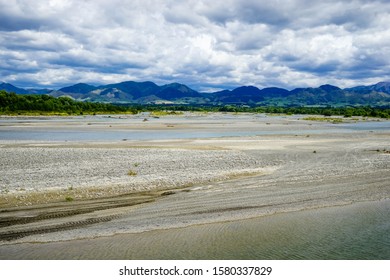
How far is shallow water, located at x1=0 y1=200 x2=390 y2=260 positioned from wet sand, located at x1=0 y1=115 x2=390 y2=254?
30.1 inches

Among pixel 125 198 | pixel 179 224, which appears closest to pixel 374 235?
pixel 179 224

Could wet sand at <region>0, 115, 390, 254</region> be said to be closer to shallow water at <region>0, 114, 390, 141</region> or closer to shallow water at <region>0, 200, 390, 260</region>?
shallow water at <region>0, 200, 390, 260</region>

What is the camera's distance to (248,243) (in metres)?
15.3

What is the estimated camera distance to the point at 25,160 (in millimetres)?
33188

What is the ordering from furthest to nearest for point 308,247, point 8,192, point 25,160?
point 25,160 → point 8,192 → point 308,247

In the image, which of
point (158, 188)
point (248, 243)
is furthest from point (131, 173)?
point (248, 243)

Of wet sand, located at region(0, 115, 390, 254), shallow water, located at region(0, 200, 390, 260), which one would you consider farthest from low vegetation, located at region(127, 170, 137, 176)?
shallow water, located at region(0, 200, 390, 260)

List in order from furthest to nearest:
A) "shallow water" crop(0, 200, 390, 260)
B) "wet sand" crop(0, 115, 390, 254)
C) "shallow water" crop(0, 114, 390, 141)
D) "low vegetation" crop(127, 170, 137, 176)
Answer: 1. "shallow water" crop(0, 114, 390, 141)
2. "low vegetation" crop(127, 170, 137, 176)
3. "wet sand" crop(0, 115, 390, 254)
4. "shallow water" crop(0, 200, 390, 260)

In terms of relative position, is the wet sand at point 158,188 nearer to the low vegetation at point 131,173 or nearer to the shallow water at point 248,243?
the low vegetation at point 131,173

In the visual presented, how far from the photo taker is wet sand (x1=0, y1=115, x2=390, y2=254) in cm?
1723

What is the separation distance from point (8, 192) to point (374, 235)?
18926 mm

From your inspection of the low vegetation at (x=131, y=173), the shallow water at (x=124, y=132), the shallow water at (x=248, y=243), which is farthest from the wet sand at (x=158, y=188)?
the shallow water at (x=124, y=132)

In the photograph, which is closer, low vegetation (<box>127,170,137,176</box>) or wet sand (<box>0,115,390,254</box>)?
wet sand (<box>0,115,390,254</box>)

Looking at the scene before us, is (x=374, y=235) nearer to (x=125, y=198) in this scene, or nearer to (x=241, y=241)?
(x=241, y=241)
